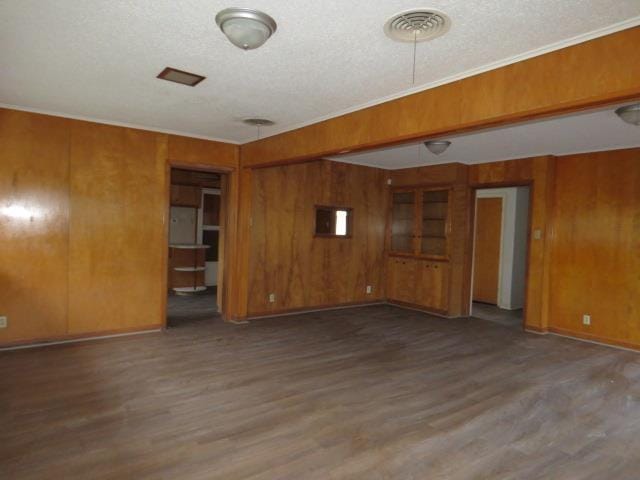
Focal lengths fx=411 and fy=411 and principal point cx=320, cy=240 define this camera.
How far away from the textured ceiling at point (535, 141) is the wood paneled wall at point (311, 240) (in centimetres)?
64

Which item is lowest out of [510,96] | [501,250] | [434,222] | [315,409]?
[315,409]

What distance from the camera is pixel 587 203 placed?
5.41 m

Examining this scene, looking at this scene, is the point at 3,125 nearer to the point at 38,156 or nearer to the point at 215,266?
the point at 38,156

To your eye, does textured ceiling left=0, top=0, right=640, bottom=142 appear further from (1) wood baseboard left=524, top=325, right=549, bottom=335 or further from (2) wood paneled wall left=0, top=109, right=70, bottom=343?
(1) wood baseboard left=524, top=325, right=549, bottom=335

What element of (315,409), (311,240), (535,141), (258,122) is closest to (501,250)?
(535,141)

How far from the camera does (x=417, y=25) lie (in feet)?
7.30

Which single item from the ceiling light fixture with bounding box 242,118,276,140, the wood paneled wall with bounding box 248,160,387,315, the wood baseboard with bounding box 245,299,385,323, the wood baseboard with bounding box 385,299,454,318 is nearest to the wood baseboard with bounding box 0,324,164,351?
the wood baseboard with bounding box 245,299,385,323

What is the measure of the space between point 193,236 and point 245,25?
6.99m

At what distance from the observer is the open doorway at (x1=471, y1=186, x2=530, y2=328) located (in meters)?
7.42

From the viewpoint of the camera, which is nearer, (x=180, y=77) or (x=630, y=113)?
(x=180, y=77)

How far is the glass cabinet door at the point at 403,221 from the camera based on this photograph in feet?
23.8

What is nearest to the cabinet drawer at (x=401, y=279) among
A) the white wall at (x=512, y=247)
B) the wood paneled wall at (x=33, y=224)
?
the white wall at (x=512, y=247)

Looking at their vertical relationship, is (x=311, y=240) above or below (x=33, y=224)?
below

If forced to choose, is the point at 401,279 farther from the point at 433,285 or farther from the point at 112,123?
the point at 112,123
